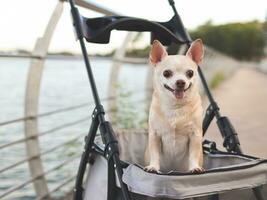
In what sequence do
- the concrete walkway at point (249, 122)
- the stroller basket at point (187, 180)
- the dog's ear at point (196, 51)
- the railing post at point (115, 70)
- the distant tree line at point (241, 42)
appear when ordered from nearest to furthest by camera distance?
the stroller basket at point (187, 180) < the dog's ear at point (196, 51) < the railing post at point (115, 70) < the concrete walkway at point (249, 122) < the distant tree line at point (241, 42)

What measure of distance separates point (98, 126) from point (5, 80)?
4134mm

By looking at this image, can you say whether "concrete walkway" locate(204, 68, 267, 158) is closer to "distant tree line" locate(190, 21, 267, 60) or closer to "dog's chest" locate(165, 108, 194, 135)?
"dog's chest" locate(165, 108, 194, 135)

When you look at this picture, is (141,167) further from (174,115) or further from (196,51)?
(196,51)

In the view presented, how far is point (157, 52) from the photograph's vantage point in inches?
115

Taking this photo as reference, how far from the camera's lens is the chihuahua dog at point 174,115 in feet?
9.23

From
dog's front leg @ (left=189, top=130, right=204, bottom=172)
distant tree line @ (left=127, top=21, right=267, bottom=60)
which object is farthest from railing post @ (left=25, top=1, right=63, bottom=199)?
distant tree line @ (left=127, top=21, right=267, bottom=60)

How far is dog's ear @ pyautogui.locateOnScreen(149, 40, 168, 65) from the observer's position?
2.89 m

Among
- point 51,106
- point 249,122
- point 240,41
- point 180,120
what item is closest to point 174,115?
point 180,120

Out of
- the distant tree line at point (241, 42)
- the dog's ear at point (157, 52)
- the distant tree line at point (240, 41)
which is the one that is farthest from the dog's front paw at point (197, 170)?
the distant tree line at point (241, 42)

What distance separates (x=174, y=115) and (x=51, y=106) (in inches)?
141

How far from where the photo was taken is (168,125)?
9.39 ft

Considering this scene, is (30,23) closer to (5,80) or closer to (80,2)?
(80,2)

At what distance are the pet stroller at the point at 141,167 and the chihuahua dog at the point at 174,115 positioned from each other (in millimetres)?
197

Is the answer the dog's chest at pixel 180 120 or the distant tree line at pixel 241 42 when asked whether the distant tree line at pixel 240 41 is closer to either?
the distant tree line at pixel 241 42
